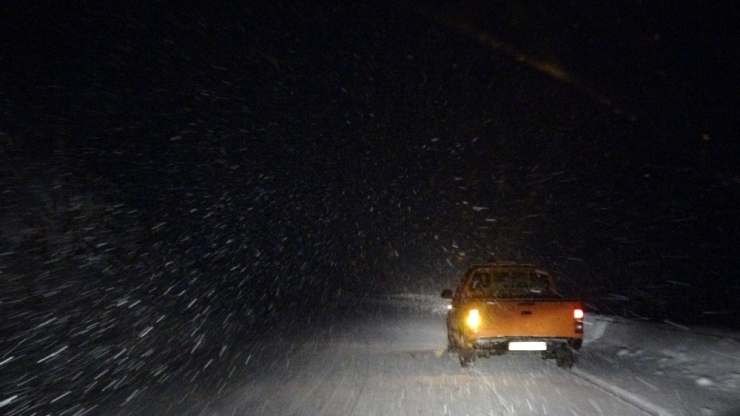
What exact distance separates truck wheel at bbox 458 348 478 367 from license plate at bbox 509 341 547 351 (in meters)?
0.66

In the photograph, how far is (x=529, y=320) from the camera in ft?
41.4

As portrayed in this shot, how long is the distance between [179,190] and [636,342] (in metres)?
32.7

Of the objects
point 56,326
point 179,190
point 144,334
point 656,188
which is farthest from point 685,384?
point 656,188

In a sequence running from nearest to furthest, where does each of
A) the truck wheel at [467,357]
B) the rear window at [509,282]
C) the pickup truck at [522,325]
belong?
the pickup truck at [522,325]
the truck wheel at [467,357]
the rear window at [509,282]

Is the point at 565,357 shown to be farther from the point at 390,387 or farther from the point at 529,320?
the point at 390,387

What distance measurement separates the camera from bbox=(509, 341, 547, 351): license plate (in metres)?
12.6

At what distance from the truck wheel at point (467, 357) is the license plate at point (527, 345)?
0.66 metres

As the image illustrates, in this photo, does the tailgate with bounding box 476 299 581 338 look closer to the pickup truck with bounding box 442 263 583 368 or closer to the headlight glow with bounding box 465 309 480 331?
the pickup truck with bounding box 442 263 583 368

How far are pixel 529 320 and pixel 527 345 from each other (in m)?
0.40

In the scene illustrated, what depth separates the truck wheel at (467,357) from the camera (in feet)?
42.8

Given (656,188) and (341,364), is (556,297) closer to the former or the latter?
(341,364)

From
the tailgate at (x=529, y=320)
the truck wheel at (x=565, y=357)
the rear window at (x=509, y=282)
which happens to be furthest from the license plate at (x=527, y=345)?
the rear window at (x=509, y=282)

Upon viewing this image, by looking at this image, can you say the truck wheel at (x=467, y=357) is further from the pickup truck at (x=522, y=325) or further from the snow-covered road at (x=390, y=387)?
the snow-covered road at (x=390, y=387)

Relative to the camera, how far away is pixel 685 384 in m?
10.7
